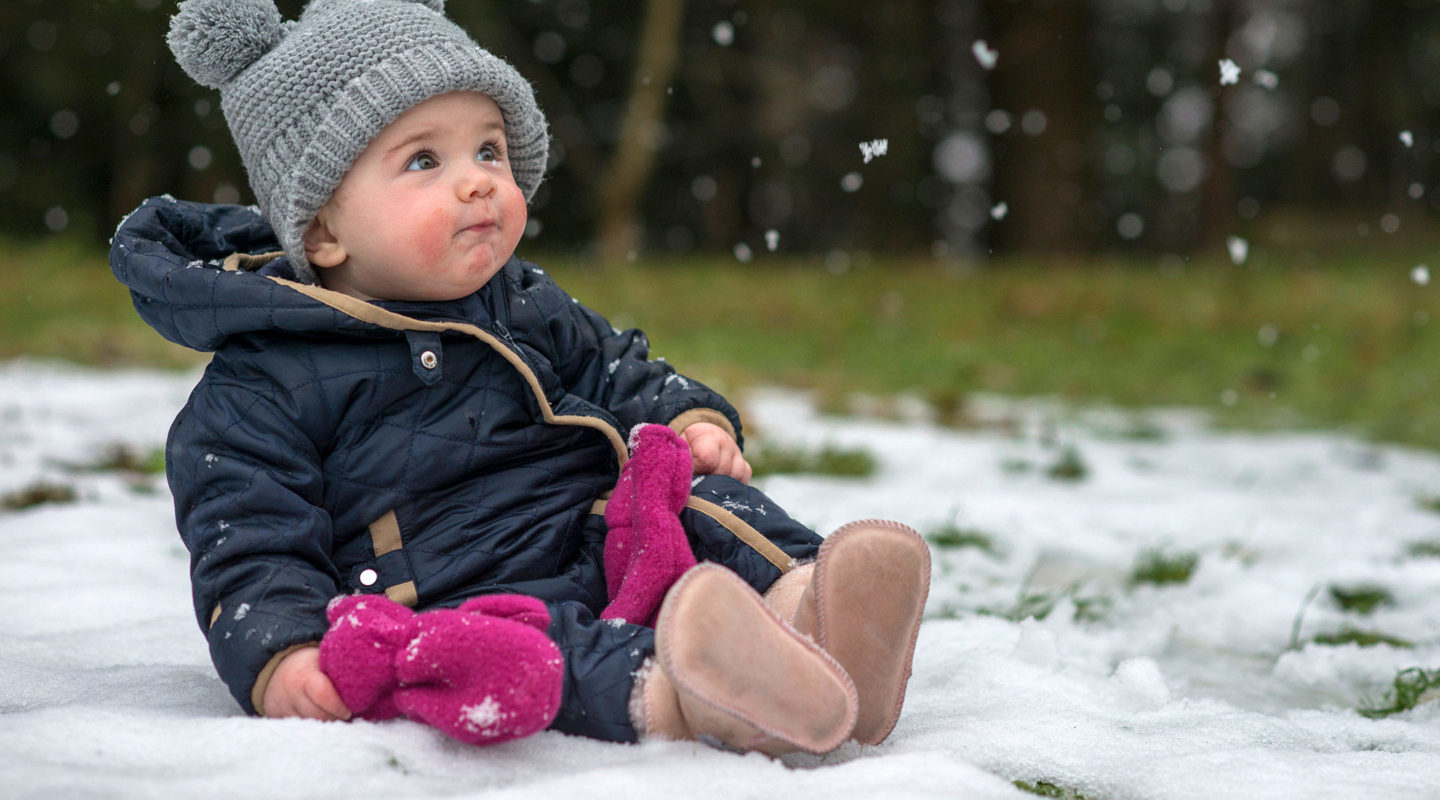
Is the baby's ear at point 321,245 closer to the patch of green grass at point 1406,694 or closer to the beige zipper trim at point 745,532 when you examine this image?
the beige zipper trim at point 745,532

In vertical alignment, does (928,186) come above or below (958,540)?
above

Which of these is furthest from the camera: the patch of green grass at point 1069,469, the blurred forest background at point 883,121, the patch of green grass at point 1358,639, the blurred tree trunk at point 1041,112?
the blurred forest background at point 883,121

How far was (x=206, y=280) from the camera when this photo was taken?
1.76 meters

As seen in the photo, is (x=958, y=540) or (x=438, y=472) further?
(x=958, y=540)

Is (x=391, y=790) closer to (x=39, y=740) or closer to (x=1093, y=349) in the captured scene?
(x=39, y=740)

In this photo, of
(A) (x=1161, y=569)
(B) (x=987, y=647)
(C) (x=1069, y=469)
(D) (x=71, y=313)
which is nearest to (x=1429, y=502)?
(C) (x=1069, y=469)

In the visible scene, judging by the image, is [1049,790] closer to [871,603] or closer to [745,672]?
[871,603]

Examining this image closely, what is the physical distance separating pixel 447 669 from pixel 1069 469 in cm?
281

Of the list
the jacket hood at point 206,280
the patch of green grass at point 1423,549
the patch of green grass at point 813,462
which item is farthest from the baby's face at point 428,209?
the patch of green grass at point 1423,549

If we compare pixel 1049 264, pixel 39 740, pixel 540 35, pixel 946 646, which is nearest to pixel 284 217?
pixel 39 740

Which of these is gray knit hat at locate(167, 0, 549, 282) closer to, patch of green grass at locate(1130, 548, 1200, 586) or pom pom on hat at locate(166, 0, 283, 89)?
pom pom on hat at locate(166, 0, 283, 89)

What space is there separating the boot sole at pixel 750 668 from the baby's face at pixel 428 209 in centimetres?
64

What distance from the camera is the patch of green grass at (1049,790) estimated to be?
1494 mm

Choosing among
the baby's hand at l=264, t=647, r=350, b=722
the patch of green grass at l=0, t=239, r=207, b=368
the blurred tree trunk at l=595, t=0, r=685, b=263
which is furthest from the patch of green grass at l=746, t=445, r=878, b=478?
the blurred tree trunk at l=595, t=0, r=685, b=263
